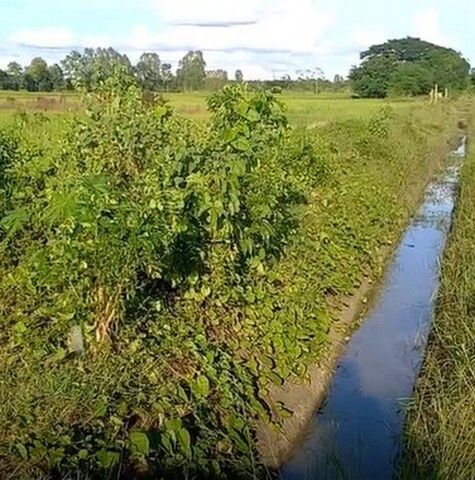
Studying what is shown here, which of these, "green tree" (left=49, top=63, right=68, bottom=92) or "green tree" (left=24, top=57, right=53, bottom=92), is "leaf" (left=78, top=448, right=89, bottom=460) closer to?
"green tree" (left=49, top=63, right=68, bottom=92)

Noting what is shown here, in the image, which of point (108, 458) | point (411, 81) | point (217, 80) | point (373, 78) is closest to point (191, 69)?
point (217, 80)

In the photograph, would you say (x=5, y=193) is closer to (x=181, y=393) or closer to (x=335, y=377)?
(x=181, y=393)

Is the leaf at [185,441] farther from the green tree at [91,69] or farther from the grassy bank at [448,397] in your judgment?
the green tree at [91,69]

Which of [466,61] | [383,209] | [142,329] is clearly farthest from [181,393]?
[466,61]

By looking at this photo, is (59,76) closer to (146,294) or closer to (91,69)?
(91,69)

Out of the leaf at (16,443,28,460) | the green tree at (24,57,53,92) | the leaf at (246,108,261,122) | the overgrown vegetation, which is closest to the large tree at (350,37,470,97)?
the green tree at (24,57,53,92)

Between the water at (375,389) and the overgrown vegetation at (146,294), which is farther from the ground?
the overgrown vegetation at (146,294)

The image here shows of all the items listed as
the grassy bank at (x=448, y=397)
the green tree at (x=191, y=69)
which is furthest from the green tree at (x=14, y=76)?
the grassy bank at (x=448, y=397)
